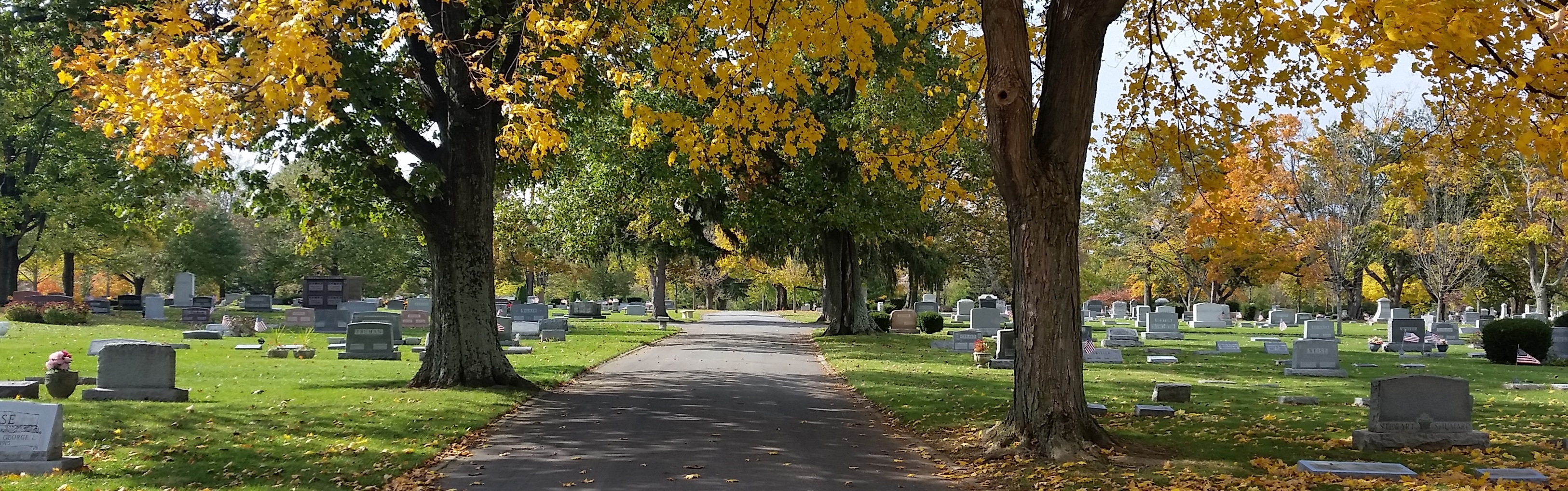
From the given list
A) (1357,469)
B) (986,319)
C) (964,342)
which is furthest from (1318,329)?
(1357,469)

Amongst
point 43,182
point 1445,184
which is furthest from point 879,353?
point 43,182

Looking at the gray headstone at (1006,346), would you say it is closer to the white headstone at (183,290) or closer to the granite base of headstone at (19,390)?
the granite base of headstone at (19,390)

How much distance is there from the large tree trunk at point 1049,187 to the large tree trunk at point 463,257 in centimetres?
772

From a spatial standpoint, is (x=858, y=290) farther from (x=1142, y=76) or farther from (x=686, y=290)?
(x=686, y=290)

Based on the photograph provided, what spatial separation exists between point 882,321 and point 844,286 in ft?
17.8

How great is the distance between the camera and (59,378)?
1141cm

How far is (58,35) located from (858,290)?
2297 centimetres

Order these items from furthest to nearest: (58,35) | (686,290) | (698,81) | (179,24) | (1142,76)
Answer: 1. (686,290)
2. (58,35)
3. (1142,76)
4. (698,81)
5. (179,24)

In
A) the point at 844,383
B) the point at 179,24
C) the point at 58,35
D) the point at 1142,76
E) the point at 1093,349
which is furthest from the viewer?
the point at 1093,349

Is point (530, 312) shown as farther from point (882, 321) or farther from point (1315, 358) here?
point (1315, 358)

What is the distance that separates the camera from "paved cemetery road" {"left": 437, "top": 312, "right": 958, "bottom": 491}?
7945 mm

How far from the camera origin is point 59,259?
56.4m

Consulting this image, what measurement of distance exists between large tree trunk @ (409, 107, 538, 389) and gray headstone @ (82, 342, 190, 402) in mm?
3192

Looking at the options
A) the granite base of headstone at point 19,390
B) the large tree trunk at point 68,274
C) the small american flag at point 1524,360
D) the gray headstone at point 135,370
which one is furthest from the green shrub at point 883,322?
the large tree trunk at point 68,274
